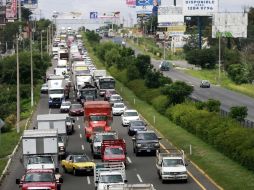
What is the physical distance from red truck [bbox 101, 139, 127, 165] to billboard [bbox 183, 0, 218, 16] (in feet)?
334

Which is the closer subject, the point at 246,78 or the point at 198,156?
the point at 198,156

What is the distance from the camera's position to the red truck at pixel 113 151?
45469 mm

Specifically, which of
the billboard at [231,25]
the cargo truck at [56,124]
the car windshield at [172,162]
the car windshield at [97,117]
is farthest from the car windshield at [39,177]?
the billboard at [231,25]

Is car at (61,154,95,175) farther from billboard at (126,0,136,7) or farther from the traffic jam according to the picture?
billboard at (126,0,136,7)

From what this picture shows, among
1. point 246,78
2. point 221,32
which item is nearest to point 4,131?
point 246,78

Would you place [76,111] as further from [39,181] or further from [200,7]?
[200,7]

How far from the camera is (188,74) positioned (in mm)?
137750

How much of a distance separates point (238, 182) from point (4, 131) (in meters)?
33.7

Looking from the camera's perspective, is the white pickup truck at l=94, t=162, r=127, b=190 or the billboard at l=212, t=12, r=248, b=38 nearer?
the white pickup truck at l=94, t=162, r=127, b=190

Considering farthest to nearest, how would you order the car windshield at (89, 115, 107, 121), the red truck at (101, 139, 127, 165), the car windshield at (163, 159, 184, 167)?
the car windshield at (89, 115, 107, 121)
the red truck at (101, 139, 127, 165)
the car windshield at (163, 159, 184, 167)

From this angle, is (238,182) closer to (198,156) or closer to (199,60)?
(198,156)

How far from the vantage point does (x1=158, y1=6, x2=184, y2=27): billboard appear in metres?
154

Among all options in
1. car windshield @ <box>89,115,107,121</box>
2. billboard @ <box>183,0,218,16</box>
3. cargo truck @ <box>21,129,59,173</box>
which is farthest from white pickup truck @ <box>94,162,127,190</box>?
billboard @ <box>183,0,218,16</box>

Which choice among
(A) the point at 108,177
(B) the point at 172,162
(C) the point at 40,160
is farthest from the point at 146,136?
(A) the point at 108,177
